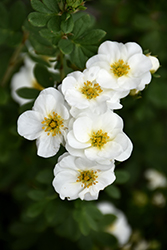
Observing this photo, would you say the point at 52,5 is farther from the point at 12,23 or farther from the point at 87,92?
the point at 12,23

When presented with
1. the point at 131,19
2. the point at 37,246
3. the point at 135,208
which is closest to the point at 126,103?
the point at 131,19

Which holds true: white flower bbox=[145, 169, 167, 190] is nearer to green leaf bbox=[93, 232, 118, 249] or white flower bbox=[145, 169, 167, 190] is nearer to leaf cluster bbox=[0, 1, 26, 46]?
green leaf bbox=[93, 232, 118, 249]

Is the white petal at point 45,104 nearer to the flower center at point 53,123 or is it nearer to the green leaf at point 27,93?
the flower center at point 53,123

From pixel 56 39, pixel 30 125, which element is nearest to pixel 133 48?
pixel 56 39

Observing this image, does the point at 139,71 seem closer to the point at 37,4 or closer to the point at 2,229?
the point at 37,4

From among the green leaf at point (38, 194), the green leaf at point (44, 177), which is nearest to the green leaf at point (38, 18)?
the green leaf at point (44, 177)

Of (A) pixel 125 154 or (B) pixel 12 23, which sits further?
(B) pixel 12 23
